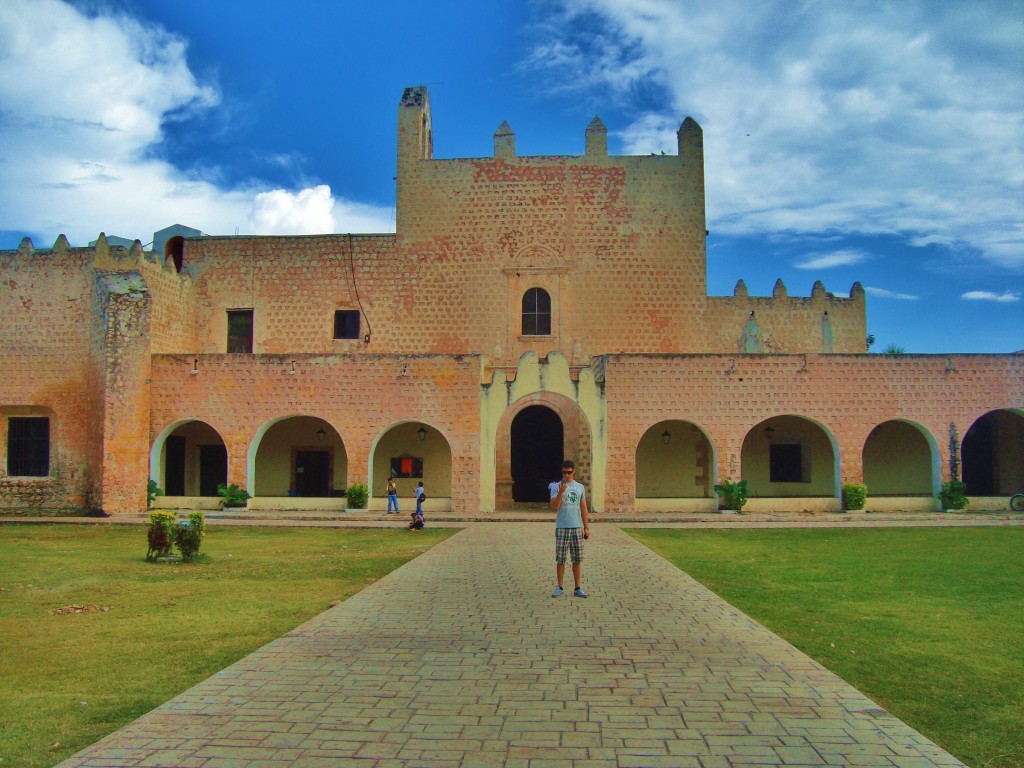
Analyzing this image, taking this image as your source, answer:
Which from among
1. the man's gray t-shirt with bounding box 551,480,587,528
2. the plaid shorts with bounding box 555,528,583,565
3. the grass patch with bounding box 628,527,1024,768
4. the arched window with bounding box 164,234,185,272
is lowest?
the grass patch with bounding box 628,527,1024,768

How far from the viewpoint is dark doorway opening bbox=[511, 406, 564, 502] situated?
→ 23.3 metres

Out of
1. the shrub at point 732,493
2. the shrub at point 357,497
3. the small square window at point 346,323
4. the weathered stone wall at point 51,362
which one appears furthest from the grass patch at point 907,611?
the weathered stone wall at point 51,362

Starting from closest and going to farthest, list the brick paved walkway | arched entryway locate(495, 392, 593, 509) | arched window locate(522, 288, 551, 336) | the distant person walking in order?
the brick paved walkway → the distant person walking → arched entryway locate(495, 392, 593, 509) → arched window locate(522, 288, 551, 336)

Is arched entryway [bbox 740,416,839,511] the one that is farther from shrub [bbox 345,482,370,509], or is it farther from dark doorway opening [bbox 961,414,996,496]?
shrub [bbox 345,482,370,509]

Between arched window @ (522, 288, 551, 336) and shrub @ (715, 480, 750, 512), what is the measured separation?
7.31 metres

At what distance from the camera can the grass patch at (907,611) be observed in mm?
5221

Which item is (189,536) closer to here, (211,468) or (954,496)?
(211,468)

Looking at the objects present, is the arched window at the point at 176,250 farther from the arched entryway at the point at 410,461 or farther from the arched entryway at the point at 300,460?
the arched entryway at the point at 410,461

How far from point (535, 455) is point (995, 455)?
13.7 meters

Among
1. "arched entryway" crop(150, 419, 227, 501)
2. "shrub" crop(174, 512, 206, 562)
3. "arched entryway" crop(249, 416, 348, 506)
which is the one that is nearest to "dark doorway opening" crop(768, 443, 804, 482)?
"arched entryway" crop(249, 416, 348, 506)

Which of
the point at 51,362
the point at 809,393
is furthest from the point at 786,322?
the point at 51,362

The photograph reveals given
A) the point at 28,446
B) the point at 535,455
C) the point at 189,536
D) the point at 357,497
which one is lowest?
the point at 357,497

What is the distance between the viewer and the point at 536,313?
2486 cm

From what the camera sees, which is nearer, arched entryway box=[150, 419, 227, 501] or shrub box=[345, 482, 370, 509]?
shrub box=[345, 482, 370, 509]
